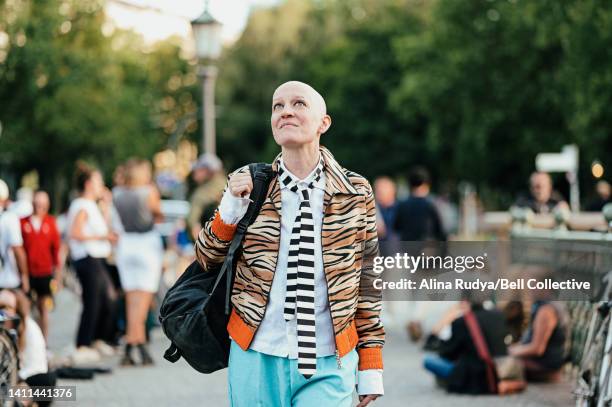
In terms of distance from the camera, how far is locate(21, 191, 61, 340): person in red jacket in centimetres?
1362

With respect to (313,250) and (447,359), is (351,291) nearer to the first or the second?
(313,250)

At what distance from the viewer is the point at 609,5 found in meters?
32.1

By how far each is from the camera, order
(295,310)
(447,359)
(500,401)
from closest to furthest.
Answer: (295,310) < (500,401) < (447,359)

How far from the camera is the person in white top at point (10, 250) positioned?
1145cm

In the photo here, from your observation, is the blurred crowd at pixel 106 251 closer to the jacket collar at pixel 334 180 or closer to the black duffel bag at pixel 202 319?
the black duffel bag at pixel 202 319

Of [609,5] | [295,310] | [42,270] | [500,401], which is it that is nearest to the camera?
[295,310]

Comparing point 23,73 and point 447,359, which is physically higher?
point 23,73

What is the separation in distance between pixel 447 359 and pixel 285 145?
23.0 feet

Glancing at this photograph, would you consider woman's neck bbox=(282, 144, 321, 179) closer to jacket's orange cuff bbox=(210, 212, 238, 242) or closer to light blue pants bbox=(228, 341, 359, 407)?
jacket's orange cuff bbox=(210, 212, 238, 242)

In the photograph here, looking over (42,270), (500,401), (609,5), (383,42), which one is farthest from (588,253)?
(383,42)

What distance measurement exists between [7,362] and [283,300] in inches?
156

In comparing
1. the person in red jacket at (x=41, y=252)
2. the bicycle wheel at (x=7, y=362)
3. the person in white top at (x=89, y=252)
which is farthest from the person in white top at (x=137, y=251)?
the bicycle wheel at (x=7, y=362)

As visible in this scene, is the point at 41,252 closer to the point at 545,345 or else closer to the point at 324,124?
the point at 545,345

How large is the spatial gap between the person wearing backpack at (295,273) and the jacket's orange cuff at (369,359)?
0.22 feet
